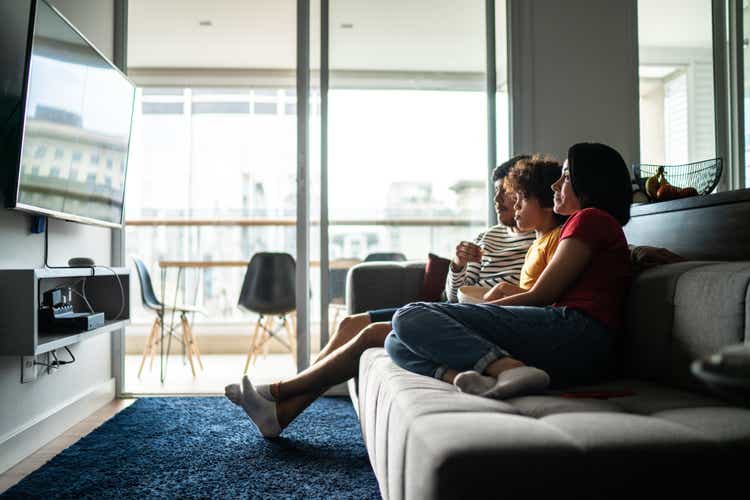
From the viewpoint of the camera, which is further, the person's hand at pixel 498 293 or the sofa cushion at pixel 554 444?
the person's hand at pixel 498 293

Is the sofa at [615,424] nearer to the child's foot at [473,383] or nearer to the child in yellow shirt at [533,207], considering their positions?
the child's foot at [473,383]

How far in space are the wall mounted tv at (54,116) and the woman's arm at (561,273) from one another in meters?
1.79

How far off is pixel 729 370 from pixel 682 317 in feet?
A: 3.42

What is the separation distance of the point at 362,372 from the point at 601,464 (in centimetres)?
117

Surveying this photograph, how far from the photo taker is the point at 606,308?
1.68 m

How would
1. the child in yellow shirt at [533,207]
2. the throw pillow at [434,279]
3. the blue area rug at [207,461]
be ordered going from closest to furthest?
1. the blue area rug at [207,461]
2. the child in yellow shirt at [533,207]
3. the throw pillow at [434,279]

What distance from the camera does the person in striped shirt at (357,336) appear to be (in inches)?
90.0

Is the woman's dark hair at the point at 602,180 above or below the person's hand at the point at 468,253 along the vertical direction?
above

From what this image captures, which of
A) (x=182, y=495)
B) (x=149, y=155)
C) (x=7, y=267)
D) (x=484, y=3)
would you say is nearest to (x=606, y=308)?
(x=182, y=495)

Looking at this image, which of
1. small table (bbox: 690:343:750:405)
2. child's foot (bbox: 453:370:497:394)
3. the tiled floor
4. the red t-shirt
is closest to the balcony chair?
the tiled floor

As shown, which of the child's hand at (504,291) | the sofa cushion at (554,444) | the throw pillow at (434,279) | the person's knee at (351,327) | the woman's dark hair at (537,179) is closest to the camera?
the sofa cushion at (554,444)

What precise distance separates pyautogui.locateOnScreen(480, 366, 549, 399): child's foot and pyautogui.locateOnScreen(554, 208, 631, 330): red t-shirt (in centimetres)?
33

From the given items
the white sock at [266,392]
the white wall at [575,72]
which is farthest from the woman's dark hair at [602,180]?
the white wall at [575,72]

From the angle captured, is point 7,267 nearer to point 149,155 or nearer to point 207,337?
point 207,337
